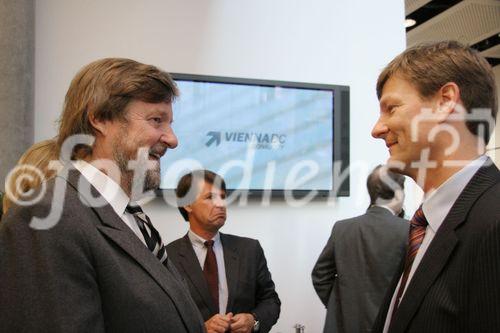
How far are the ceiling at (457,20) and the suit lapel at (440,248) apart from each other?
4.91m

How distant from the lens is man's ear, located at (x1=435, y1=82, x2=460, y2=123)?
121 centimetres

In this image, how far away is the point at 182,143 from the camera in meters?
3.12

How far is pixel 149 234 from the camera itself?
1.42m

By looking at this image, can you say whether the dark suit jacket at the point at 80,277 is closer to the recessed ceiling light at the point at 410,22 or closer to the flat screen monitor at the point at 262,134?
the flat screen monitor at the point at 262,134

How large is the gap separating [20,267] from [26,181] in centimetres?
73

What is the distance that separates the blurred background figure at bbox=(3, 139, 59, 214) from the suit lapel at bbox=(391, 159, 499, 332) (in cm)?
115

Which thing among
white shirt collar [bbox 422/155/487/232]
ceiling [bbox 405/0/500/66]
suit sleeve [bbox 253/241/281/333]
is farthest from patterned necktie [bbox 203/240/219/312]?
ceiling [bbox 405/0/500/66]

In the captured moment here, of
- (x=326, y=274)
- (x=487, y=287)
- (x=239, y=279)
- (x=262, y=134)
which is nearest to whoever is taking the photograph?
(x=487, y=287)

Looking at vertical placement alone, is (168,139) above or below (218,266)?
above

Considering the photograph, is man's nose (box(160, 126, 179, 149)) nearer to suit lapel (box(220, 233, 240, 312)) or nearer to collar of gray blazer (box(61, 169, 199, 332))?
collar of gray blazer (box(61, 169, 199, 332))

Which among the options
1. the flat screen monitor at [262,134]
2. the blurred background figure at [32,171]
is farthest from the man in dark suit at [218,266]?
the blurred background figure at [32,171]

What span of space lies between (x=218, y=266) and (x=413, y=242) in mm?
1459

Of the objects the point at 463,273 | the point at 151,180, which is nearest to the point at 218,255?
the point at 151,180

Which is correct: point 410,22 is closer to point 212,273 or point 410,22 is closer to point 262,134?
point 262,134
